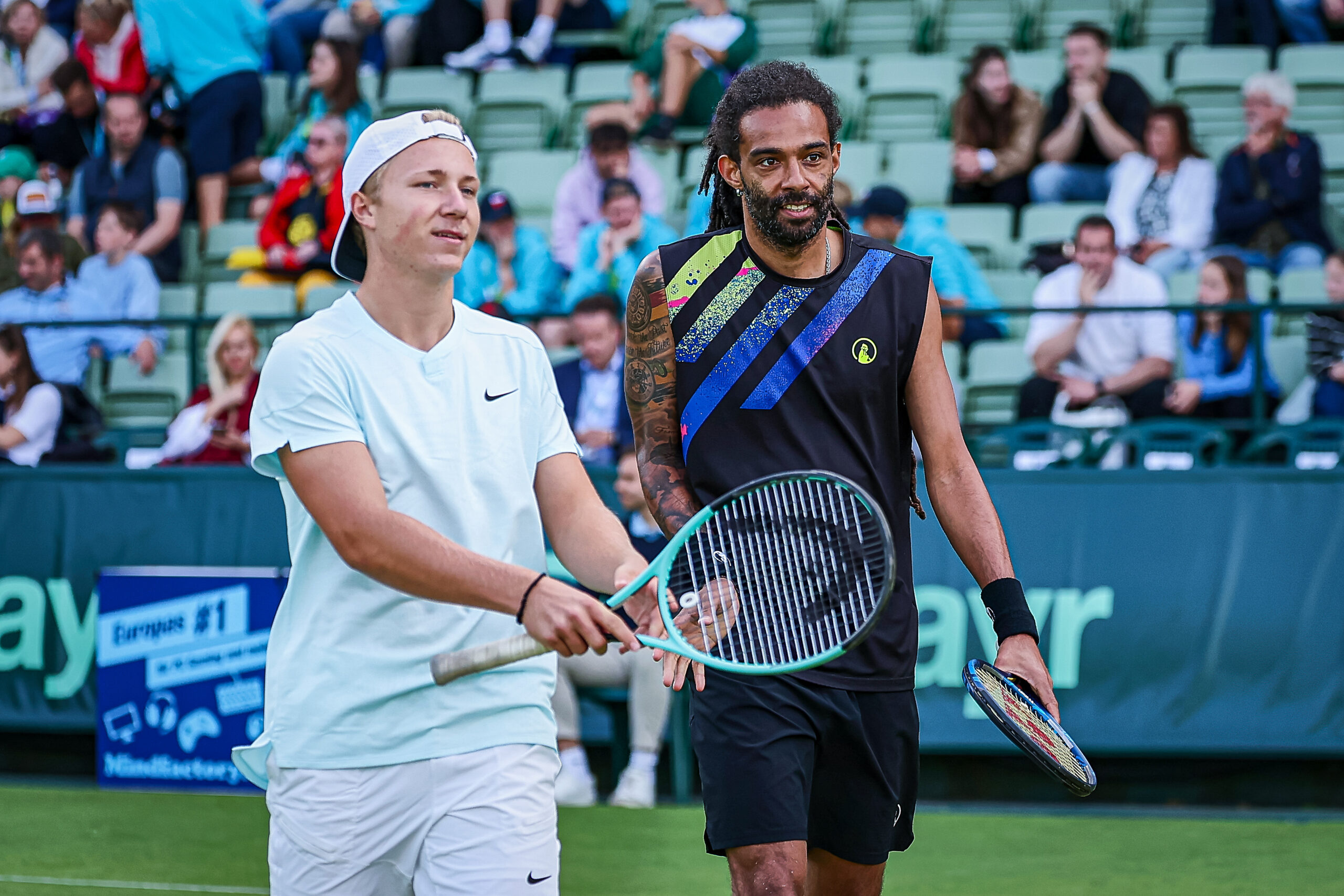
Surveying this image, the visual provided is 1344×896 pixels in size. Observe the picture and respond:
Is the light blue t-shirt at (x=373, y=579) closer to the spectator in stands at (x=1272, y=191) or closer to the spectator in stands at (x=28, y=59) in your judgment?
the spectator in stands at (x=1272, y=191)

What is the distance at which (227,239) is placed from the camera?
11531 mm

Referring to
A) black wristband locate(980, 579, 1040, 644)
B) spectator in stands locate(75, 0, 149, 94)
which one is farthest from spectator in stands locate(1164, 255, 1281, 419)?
spectator in stands locate(75, 0, 149, 94)

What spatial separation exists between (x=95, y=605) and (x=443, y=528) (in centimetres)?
589

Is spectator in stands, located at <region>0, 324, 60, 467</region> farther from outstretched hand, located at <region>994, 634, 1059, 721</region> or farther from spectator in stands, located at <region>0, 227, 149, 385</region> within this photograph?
outstretched hand, located at <region>994, 634, 1059, 721</region>

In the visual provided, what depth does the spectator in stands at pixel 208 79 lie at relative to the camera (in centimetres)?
1173

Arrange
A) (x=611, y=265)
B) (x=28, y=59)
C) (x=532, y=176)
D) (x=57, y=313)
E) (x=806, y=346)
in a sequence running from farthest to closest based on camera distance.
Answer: (x=28, y=59)
(x=532, y=176)
(x=57, y=313)
(x=611, y=265)
(x=806, y=346)

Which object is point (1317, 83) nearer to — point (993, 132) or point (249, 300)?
point (993, 132)

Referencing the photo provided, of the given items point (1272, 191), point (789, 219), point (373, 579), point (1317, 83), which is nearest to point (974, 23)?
point (1317, 83)

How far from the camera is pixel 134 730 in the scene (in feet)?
25.0

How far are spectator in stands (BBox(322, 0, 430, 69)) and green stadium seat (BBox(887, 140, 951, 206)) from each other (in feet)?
14.6

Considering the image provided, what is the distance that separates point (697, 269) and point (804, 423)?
45 centimetres

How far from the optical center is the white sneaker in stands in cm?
730

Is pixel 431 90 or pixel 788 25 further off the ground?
pixel 788 25

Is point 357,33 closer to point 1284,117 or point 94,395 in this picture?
point 94,395
